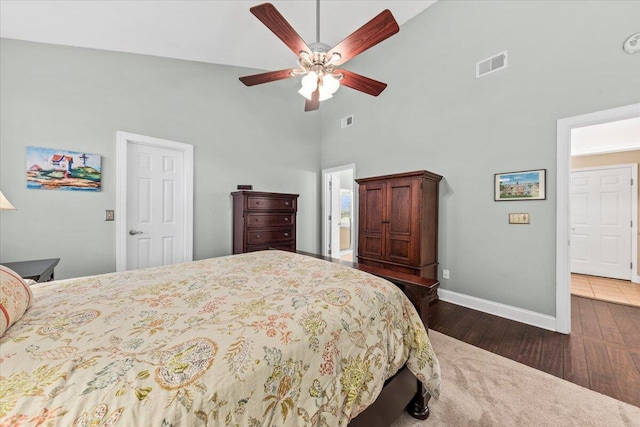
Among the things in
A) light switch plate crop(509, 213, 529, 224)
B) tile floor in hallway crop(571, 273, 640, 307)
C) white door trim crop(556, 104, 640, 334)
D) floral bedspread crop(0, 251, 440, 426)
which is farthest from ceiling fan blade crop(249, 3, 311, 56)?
tile floor in hallway crop(571, 273, 640, 307)

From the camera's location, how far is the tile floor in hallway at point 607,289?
334cm

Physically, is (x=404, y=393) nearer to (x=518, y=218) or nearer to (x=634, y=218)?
(x=518, y=218)

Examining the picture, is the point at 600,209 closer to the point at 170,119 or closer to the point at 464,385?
the point at 464,385

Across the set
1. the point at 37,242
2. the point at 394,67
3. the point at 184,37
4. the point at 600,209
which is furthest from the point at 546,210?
the point at 37,242

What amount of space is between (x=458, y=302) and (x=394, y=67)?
→ 3.52 meters

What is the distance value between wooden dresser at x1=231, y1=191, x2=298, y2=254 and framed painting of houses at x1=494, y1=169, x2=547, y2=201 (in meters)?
2.73

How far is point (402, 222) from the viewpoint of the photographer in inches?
129

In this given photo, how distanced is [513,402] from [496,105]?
2888mm

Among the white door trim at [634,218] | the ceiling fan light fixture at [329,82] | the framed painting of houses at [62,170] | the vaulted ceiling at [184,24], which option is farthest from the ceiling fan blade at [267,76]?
the white door trim at [634,218]

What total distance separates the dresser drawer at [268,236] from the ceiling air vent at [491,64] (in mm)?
3275

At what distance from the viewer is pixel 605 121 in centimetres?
225

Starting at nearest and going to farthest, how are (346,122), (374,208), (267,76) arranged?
(267,76) → (374,208) → (346,122)

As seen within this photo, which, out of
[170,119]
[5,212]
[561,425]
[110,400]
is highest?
[170,119]

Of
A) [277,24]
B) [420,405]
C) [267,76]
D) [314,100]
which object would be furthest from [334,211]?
[420,405]
